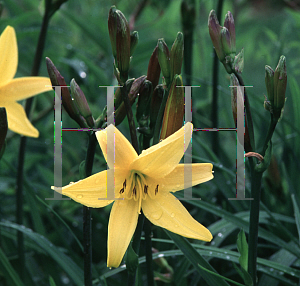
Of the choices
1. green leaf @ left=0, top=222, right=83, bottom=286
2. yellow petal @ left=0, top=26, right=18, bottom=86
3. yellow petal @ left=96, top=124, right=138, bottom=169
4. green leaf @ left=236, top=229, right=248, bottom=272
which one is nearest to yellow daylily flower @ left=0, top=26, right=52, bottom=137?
yellow petal @ left=0, top=26, right=18, bottom=86

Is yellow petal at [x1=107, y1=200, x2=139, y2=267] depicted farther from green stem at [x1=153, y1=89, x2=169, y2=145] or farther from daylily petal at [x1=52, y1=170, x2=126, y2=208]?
green stem at [x1=153, y1=89, x2=169, y2=145]

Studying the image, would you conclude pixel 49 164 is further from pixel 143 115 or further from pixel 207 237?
pixel 207 237

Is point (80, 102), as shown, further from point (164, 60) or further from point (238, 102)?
point (238, 102)

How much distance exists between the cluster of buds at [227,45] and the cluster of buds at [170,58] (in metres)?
0.10

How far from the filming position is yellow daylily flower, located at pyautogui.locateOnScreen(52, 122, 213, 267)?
65 cm

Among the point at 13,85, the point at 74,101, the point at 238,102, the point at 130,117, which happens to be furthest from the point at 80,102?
the point at 13,85

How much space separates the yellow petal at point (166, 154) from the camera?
2.11ft

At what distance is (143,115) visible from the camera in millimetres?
783

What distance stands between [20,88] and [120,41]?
518mm

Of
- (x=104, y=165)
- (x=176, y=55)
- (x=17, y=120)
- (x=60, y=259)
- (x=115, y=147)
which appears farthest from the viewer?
(x=104, y=165)

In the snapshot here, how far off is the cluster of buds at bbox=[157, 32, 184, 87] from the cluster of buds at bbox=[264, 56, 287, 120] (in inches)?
7.7

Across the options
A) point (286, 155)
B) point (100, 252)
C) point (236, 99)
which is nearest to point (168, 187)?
point (236, 99)

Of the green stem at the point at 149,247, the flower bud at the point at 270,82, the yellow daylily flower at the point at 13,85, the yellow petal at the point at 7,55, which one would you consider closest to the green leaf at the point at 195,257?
the green stem at the point at 149,247

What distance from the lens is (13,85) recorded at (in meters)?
1.08
